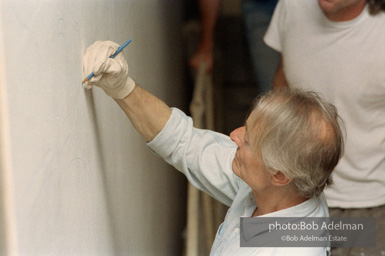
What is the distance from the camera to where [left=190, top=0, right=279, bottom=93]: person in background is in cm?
200

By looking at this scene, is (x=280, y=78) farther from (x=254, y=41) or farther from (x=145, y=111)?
(x=145, y=111)

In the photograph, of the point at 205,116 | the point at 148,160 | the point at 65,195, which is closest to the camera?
the point at 65,195

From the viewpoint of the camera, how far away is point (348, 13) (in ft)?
4.67

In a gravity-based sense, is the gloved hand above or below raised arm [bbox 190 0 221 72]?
below

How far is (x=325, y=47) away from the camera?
150 cm

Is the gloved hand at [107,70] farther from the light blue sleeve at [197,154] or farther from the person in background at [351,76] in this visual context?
the person in background at [351,76]

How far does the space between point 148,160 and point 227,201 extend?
14.7 inches

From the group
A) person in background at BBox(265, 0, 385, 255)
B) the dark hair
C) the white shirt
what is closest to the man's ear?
the white shirt

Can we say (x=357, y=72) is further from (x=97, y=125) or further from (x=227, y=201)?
(x=97, y=125)

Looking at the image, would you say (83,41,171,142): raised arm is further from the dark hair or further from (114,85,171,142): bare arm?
the dark hair

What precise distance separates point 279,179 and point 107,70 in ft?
1.25

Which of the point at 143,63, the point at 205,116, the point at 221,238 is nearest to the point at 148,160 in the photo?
the point at 143,63

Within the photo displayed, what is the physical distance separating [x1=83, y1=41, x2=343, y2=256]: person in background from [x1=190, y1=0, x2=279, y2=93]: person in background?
0.94 m

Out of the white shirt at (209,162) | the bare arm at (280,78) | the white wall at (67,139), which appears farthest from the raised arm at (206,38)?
the white shirt at (209,162)
